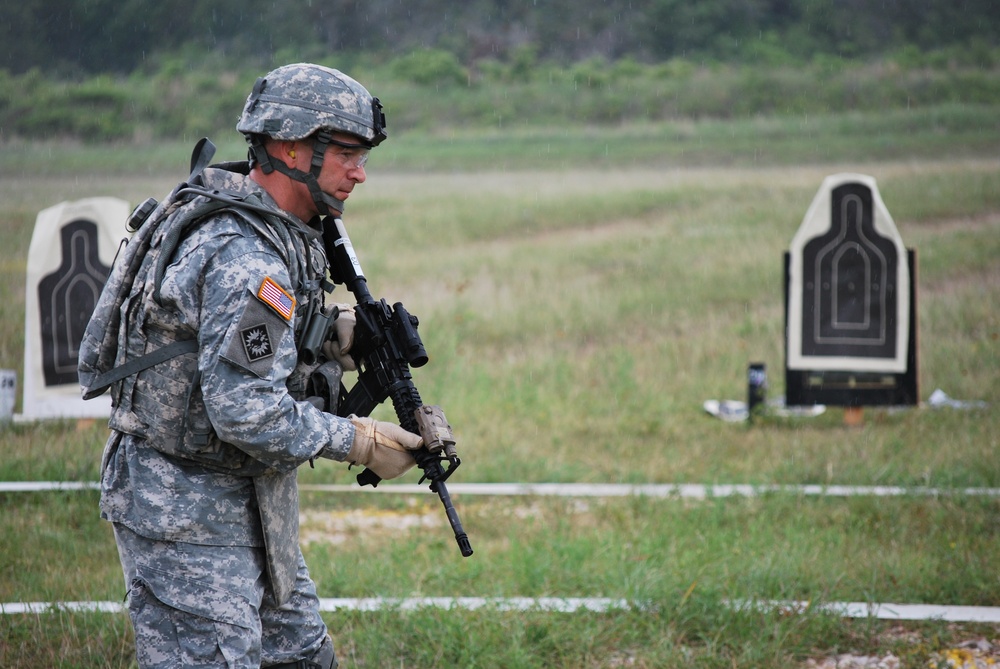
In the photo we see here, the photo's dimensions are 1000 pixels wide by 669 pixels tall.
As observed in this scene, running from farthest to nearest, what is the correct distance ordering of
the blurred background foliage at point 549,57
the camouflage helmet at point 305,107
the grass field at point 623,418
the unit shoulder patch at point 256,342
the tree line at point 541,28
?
the tree line at point 541,28 → the blurred background foliage at point 549,57 → the grass field at point 623,418 → the camouflage helmet at point 305,107 → the unit shoulder patch at point 256,342

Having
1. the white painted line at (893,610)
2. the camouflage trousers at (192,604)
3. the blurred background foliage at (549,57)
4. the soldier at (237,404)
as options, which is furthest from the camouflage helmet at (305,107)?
the blurred background foliage at (549,57)

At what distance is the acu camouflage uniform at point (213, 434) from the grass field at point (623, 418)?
142 cm

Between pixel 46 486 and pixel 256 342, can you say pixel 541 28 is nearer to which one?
pixel 46 486

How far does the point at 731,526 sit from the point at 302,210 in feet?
11.9

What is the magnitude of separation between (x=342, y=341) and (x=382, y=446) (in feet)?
1.37

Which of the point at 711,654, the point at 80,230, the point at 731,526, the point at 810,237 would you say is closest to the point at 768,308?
the point at 810,237

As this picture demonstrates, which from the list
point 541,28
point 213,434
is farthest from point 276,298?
point 541,28

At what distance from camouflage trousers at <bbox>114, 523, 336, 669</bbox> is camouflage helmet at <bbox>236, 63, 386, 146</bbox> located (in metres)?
1.17

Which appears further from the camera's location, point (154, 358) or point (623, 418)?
point (623, 418)

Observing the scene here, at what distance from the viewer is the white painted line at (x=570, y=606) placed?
4.53 m

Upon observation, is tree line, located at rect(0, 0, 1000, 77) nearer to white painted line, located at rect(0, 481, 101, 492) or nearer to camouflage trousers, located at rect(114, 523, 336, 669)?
white painted line, located at rect(0, 481, 101, 492)

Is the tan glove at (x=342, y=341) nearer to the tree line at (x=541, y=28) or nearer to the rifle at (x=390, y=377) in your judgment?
the rifle at (x=390, y=377)

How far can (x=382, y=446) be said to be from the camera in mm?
2980

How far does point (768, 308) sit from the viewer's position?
1197cm
